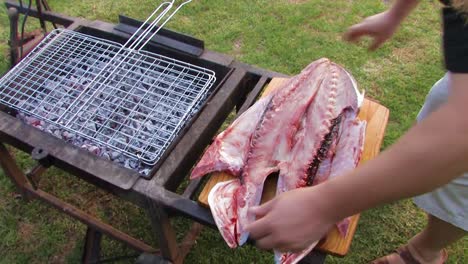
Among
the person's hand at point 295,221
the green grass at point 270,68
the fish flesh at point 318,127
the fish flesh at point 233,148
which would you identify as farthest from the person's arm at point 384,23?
the green grass at point 270,68

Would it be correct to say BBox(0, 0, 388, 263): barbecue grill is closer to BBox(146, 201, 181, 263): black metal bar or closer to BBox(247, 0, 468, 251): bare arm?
BBox(146, 201, 181, 263): black metal bar

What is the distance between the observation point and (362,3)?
421cm

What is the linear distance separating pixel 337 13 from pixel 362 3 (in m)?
0.32

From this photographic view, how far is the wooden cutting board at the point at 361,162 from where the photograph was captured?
146cm

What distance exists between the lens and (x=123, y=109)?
84.7 inches

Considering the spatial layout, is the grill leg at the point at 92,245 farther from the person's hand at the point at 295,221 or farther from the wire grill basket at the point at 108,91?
the person's hand at the point at 295,221

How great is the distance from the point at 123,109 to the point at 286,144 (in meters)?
0.98

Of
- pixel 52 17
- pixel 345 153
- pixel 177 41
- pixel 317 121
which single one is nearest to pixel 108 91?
pixel 177 41

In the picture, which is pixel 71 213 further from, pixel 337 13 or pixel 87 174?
pixel 337 13

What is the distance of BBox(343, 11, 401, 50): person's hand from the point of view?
72.4 inches

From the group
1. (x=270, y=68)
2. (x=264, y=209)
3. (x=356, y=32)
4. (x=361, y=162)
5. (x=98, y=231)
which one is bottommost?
(x=98, y=231)

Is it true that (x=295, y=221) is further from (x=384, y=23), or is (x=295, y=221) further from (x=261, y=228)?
(x=384, y=23)

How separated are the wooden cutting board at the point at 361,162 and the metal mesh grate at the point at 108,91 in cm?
33

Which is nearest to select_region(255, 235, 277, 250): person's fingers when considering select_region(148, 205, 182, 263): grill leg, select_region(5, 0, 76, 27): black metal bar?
select_region(148, 205, 182, 263): grill leg
